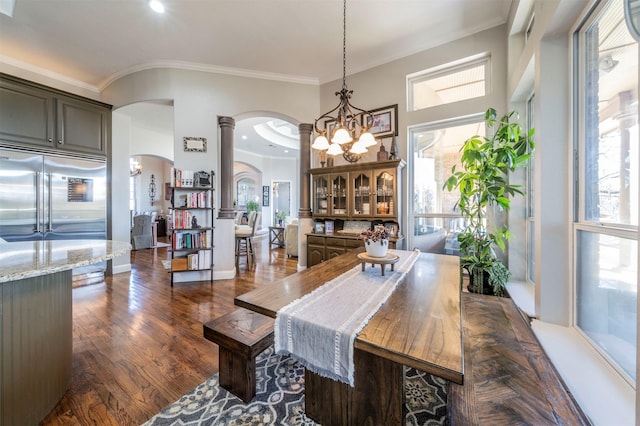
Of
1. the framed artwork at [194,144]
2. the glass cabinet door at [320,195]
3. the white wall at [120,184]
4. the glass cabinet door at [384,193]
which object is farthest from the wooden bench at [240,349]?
the white wall at [120,184]

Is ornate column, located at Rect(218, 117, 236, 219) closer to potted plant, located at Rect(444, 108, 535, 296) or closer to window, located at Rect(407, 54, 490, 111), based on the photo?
window, located at Rect(407, 54, 490, 111)

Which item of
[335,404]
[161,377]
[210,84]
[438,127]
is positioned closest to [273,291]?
[335,404]

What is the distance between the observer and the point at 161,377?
68.2 inches

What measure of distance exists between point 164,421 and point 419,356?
1500mm

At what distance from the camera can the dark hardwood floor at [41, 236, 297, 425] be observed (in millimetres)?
1496

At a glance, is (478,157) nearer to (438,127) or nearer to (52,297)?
(438,127)

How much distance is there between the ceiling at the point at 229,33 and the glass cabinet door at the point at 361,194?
5.80 ft

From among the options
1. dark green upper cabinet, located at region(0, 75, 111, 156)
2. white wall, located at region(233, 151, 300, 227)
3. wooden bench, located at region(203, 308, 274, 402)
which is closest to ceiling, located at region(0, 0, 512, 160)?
dark green upper cabinet, located at region(0, 75, 111, 156)

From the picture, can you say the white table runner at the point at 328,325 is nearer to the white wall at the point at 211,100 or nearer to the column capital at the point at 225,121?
the white wall at the point at 211,100

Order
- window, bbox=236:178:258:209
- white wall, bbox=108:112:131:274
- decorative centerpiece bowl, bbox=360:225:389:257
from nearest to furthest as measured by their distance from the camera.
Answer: decorative centerpiece bowl, bbox=360:225:389:257
white wall, bbox=108:112:131:274
window, bbox=236:178:258:209

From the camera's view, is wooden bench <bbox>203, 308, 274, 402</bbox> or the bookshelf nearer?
wooden bench <bbox>203, 308, 274, 402</bbox>

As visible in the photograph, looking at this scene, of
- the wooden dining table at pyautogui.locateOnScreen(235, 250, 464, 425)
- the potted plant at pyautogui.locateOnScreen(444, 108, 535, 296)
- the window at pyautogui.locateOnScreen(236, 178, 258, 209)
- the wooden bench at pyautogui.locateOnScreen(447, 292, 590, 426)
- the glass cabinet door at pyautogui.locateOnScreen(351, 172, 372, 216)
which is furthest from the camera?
the window at pyautogui.locateOnScreen(236, 178, 258, 209)

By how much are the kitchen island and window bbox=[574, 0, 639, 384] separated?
271cm

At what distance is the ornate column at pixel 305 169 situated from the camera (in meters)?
4.30
